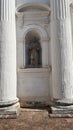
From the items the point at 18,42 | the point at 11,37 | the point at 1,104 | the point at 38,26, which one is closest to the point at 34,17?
the point at 38,26

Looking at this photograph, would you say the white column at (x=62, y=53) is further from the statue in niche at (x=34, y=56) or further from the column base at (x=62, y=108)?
the statue in niche at (x=34, y=56)

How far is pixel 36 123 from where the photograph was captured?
6004mm

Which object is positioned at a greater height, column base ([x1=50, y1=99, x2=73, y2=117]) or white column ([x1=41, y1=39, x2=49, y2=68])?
→ white column ([x1=41, y1=39, x2=49, y2=68])

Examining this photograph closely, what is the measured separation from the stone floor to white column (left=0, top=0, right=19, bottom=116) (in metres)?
0.88

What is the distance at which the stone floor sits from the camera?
5.63 metres

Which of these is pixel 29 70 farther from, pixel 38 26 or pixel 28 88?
pixel 38 26

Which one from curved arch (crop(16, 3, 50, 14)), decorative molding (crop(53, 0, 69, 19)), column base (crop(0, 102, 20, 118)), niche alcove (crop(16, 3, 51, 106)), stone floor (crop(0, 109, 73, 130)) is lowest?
stone floor (crop(0, 109, 73, 130))

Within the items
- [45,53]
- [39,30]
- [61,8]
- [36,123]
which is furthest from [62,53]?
[36,123]

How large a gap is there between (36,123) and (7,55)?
2.99m

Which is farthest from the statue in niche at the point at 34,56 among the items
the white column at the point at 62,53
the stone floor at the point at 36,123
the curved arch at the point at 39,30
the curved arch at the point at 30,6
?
the stone floor at the point at 36,123

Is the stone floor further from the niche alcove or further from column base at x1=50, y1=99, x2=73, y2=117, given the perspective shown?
the niche alcove

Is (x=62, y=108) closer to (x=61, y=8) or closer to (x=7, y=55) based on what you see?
(x=7, y=55)

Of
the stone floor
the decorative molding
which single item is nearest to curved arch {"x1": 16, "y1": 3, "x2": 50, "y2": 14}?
the decorative molding

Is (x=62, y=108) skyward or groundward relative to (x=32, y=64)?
groundward
